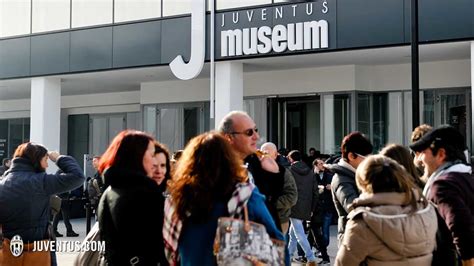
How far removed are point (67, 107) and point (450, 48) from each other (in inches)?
633

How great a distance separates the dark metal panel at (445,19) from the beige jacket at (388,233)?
11.9 meters

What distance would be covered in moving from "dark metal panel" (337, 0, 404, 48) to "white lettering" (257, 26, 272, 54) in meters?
1.77

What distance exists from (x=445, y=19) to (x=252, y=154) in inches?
451

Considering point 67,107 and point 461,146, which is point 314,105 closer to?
point 67,107

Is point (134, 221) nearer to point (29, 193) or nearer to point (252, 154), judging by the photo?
point (252, 154)

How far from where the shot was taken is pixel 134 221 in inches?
158

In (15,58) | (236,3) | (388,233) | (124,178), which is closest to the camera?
(388,233)

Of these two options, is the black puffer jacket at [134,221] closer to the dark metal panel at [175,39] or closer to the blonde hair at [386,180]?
the blonde hair at [386,180]

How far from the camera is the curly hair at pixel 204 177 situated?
350 cm

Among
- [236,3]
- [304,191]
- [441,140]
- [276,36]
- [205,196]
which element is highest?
[236,3]

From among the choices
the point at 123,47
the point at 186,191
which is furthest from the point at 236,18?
the point at 186,191

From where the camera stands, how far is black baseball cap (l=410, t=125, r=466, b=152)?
15.4ft

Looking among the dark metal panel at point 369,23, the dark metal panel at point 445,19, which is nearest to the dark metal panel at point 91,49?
the dark metal panel at point 369,23

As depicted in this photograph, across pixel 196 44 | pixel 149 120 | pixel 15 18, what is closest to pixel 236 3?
pixel 196 44
